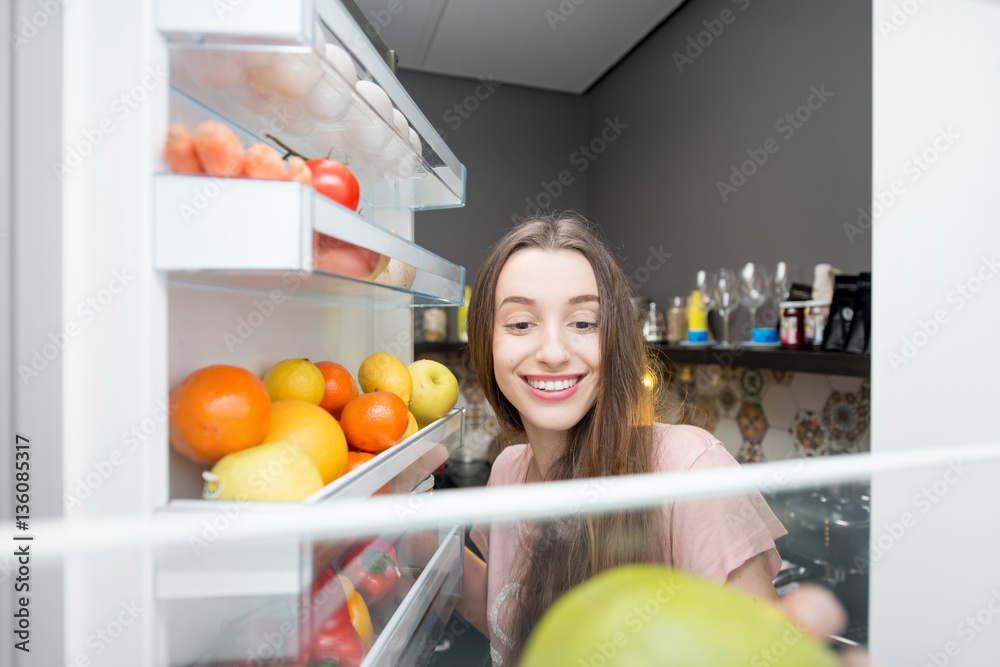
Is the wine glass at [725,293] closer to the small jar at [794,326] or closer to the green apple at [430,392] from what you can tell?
the small jar at [794,326]

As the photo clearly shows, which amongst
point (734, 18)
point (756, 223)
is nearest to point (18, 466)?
point (756, 223)

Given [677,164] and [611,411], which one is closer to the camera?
[611,411]

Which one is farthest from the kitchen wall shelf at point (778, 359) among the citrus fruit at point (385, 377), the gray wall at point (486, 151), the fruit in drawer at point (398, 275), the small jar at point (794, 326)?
the gray wall at point (486, 151)

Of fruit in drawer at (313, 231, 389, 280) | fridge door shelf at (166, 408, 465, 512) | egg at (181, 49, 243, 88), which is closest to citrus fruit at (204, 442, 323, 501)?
fridge door shelf at (166, 408, 465, 512)

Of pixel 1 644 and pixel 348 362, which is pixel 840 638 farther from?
pixel 348 362

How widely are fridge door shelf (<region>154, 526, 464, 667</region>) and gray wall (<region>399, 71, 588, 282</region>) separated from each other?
2.17m

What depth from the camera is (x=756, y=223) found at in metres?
1.73

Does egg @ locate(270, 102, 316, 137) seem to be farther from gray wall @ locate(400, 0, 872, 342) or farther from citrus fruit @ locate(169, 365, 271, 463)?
gray wall @ locate(400, 0, 872, 342)

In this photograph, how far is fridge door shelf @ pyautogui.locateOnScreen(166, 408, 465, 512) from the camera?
30 centimetres

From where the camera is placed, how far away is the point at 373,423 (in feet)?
1.54

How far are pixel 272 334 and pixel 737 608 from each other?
45cm

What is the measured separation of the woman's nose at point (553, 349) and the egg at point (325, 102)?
35 cm

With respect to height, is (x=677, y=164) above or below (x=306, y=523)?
above

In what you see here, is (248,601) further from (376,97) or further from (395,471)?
(376,97)
